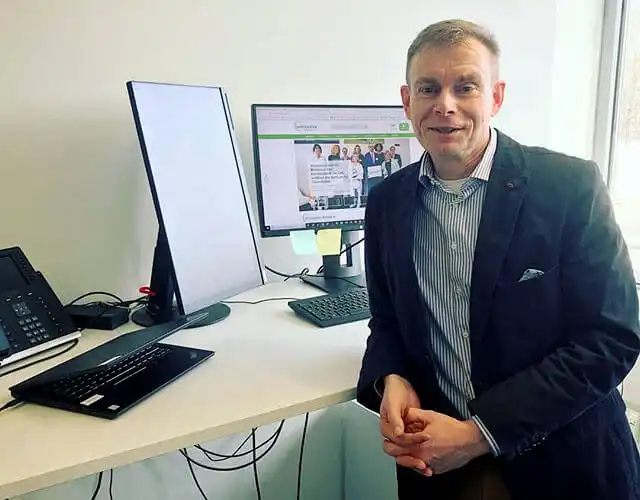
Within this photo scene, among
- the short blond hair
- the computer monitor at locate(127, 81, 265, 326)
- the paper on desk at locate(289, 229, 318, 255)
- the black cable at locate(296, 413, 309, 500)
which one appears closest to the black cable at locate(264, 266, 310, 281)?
the paper on desk at locate(289, 229, 318, 255)

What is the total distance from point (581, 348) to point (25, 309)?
113 centimetres

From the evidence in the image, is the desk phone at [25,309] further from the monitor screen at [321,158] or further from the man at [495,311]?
the man at [495,311]

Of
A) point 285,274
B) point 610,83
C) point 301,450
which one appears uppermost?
point 610,83

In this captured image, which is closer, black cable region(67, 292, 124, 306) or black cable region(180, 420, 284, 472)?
black cable region(67, 292, 124, 306)

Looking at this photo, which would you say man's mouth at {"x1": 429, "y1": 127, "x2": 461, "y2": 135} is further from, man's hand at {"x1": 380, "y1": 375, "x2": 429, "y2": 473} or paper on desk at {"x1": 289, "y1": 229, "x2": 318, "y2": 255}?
paper on desk at {"x1": 289, "y1": 229, "x2": 318, "y2": 255}

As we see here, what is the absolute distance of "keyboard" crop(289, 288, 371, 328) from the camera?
149cm

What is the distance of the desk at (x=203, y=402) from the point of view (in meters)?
0.92

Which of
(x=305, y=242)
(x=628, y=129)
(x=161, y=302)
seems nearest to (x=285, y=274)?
(x=305, y=242)

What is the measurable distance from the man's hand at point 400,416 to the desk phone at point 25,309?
751 millimetres

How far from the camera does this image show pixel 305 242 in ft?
5.84

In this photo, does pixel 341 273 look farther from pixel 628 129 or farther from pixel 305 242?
pixel 628 129

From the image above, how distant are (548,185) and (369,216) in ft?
1.26

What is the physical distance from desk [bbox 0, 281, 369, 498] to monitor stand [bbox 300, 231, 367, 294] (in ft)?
1.00

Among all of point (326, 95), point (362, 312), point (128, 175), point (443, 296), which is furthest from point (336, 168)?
point (443, 296)
